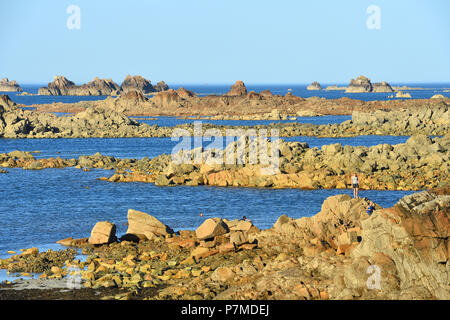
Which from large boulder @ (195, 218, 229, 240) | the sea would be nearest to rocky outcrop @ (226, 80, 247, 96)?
the sea

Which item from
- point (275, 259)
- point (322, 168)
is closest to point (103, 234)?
point (275, 259)

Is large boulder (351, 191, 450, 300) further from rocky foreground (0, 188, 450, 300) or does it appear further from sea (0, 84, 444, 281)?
sea (0, 84, 444, 281)

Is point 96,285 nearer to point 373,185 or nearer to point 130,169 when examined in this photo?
point 373,185

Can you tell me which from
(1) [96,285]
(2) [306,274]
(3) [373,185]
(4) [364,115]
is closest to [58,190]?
(3) [373,185]

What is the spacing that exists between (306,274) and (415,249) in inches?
145

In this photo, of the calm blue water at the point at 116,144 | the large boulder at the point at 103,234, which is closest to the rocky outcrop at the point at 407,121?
the calm blue water at the point at 116,144

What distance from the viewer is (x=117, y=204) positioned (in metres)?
43.9

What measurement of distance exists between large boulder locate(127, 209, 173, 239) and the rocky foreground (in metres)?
0.05

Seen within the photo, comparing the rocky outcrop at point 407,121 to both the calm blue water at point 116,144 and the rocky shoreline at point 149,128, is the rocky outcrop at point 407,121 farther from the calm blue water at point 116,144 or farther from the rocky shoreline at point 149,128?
the calm blue water at point 116,144

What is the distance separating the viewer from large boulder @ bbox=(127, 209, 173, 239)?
3123 centimetres

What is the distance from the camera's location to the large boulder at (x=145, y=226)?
31234mm

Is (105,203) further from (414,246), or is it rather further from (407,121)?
(407,121)

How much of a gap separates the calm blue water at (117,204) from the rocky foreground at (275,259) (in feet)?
13.0

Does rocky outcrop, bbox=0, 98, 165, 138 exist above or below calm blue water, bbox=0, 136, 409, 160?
above
